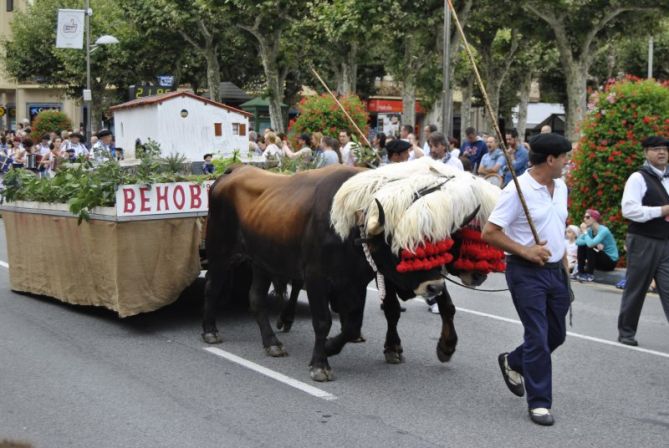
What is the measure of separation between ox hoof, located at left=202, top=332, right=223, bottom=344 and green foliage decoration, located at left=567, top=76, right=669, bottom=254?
281 inches

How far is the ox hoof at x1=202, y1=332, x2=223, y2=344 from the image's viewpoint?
862 centimetres

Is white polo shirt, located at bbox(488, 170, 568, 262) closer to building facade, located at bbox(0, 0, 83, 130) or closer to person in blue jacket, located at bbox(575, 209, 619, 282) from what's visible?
person in blue jacket, located at bbox(575, 209, 619, 282)

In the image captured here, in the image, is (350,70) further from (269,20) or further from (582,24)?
(582,24)

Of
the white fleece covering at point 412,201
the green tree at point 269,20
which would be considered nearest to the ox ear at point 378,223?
the white fleece covering at point 412,201

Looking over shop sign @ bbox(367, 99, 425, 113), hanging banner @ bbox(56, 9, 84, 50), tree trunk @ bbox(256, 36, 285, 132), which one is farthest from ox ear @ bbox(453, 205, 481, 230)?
shop sign @ bbox(367, 99, 425, 113)

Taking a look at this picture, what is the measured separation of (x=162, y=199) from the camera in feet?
29.3

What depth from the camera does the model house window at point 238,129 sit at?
1443 cm

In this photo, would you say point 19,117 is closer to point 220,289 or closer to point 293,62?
point 293,62

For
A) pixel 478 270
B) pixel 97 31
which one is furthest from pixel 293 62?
pixel 478 270

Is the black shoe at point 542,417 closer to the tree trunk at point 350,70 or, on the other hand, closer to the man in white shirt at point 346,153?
the man in white shirt at point 346,153

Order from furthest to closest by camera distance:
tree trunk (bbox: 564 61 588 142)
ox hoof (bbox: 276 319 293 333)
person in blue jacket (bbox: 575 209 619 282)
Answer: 1. tree trunk (bbox: 564 61 588 142)
2. person in blue jacket (bbox: 575 209 619 282)
3. ox hoof (bbox: 276 319 293 333)

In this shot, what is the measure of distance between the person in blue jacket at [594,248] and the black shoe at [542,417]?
7363 millimetres

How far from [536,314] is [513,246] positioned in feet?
1.53

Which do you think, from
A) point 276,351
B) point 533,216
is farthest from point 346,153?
point 533,216
